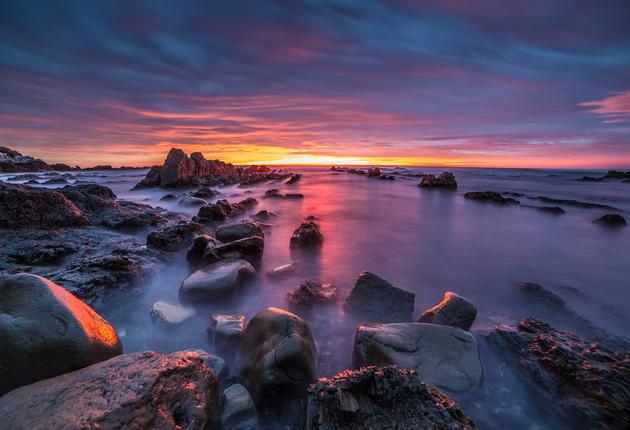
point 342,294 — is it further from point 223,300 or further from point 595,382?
point 595,382

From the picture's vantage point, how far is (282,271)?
5910mm

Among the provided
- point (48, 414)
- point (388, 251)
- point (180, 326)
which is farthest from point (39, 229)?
point (388, 251)

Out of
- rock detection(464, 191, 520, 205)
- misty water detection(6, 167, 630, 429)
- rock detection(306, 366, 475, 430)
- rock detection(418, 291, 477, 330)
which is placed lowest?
misty water detection(6, 167, 630, 429)

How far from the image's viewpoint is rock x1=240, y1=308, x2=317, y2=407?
274 cm

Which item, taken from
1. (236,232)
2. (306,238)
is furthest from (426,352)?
(236,232)

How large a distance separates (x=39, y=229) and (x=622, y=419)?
33.1 ft

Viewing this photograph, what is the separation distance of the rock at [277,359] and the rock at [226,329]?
1.16ft

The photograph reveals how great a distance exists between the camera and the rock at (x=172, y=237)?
21.7 feet

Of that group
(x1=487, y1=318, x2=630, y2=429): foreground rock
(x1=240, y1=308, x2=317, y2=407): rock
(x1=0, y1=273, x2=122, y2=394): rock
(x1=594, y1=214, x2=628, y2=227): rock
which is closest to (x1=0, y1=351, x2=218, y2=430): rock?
(x1=0, y1=273, x2=122, y2=394): rock

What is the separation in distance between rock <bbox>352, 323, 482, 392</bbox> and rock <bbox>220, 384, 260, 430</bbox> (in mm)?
1253

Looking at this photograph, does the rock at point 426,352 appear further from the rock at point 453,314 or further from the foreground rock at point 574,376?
the foreground rock at point 574,376

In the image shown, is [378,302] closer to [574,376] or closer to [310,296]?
[310,296]

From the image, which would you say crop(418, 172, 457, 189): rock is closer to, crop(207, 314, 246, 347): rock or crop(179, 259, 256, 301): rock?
crop(179, 259, 256, 301): rock

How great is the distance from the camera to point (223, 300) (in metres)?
4.69
